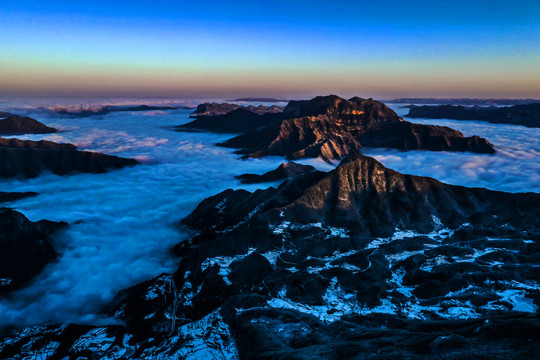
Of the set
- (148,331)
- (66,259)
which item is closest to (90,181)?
(66,259)

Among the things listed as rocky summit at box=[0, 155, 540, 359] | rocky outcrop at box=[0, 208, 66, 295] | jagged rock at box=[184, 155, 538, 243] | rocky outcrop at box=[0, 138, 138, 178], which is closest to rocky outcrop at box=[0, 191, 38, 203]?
rocky outcrop at box=[0, 138, 138, 178]

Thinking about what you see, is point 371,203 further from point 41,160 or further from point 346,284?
point 41,160

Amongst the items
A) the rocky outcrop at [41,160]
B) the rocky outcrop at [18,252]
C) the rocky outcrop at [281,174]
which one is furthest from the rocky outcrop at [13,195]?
the rocky outcrop at [281,174]

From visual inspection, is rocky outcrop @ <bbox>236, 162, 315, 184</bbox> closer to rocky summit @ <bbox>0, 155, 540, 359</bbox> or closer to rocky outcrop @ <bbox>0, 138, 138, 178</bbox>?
rocky summit @ <bbox>0, 155, 540, 359</bbox>

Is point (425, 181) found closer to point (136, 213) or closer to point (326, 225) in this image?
point (326, 225)

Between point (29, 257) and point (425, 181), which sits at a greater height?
point (425, 181)

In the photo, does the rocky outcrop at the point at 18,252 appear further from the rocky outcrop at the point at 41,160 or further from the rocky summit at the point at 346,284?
the rocky outcrop at the point at 41,160
